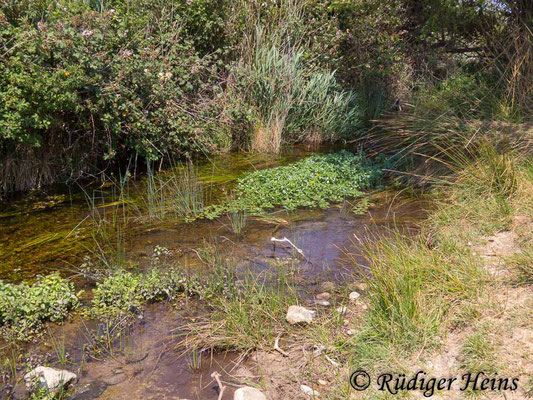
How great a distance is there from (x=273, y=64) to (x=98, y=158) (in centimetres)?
356

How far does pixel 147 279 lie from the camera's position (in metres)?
4.95

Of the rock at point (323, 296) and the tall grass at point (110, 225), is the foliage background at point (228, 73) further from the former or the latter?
the rock at point (323, 296)

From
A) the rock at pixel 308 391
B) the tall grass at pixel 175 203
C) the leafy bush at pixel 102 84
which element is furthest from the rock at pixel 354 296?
the leafy bush at pixel 102 84

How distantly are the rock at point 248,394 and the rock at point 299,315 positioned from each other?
0.86m

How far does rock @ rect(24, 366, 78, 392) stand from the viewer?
354 centimetres

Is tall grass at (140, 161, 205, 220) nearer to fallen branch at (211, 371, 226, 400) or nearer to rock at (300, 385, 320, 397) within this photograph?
fallen branch at (211, 371, 226, 400)

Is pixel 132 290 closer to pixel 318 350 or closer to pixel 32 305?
pixel 32 305

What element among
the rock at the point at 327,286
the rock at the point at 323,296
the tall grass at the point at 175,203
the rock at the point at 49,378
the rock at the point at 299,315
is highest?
the tall grass at the point at 175,203

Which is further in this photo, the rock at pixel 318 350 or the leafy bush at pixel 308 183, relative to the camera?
the leafy bush at pixel 308 183

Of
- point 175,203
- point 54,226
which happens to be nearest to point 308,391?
point 175,203

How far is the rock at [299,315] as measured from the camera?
4.24 meters

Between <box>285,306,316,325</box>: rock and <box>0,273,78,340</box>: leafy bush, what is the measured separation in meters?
1.88

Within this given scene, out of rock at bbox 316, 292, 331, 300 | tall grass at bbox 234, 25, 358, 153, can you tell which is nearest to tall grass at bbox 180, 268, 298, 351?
rock at bbox 316, 292, 331, 300

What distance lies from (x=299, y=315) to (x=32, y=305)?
2170mm
